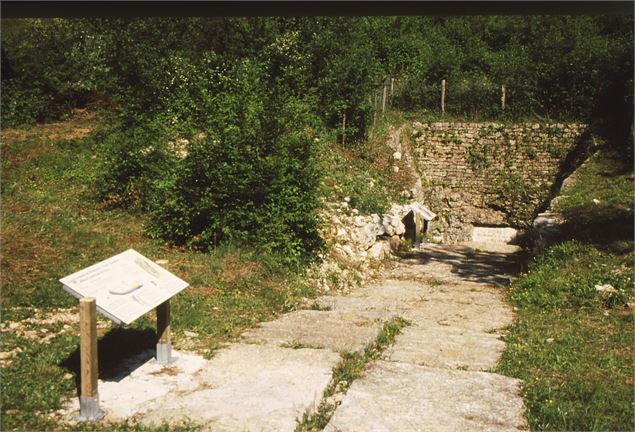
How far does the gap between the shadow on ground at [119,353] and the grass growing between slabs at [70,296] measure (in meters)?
0.02

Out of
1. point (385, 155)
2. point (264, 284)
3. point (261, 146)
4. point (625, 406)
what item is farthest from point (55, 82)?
point (625, 406)

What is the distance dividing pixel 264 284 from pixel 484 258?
879cm

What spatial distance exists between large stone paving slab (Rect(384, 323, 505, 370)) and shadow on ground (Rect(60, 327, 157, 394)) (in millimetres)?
2298

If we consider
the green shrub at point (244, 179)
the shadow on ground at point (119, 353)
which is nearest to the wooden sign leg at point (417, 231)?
the green shrub at point (244, 179)

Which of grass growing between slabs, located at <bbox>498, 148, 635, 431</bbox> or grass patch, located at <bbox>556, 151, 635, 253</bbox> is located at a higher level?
grass patch, located at <bbox>556, 151, 635, 253</bbox>

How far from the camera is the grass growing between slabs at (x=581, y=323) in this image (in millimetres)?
4203

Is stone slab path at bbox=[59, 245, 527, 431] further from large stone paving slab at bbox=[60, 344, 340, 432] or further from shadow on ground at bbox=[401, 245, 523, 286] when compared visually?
shadow on ground at bbox=[401, 245, 523, 286]

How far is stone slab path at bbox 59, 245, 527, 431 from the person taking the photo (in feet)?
12.7

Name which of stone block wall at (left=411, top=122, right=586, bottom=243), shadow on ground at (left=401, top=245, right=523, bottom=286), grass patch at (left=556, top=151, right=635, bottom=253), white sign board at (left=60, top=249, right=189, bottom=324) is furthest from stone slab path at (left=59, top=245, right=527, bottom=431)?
stone block wall at (left=411, top=122, right=586, bottom=243)

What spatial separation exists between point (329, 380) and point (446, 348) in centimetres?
162

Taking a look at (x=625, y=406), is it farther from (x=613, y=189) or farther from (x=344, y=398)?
(x=613, y=189)

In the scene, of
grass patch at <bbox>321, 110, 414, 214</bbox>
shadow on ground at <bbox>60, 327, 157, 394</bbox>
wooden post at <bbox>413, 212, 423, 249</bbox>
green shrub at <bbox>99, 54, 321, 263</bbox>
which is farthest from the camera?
wooden post at <bbox>413, 212, 423, 249</bbox>

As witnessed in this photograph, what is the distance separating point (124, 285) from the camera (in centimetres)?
444

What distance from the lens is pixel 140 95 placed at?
47.4 ft
